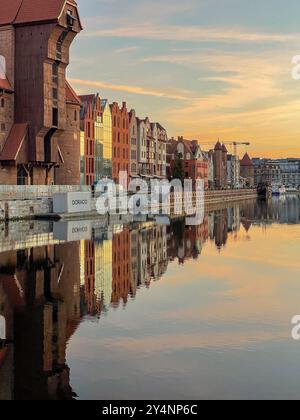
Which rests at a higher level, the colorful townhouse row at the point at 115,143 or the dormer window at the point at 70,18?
the dormer window at the point at 70,18

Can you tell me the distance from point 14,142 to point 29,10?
15.5 meters

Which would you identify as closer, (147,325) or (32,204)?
(147,325)

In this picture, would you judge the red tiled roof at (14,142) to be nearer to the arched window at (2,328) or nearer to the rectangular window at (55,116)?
the rectangular window at (55,116)

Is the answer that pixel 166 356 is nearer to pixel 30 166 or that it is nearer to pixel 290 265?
pixel 290 265

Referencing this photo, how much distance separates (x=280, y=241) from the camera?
46969mm

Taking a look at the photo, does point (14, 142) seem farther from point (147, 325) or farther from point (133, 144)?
point (147, 325)

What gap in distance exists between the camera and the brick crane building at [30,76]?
212 feet

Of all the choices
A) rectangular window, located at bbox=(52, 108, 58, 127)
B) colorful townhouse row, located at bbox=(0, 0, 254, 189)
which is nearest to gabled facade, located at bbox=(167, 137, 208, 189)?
colorful townhouse row, located at bbox=(0, 0, 254, 189)

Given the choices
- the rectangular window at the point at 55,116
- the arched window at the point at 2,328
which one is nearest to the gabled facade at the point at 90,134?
the rectangular window at the point at 55,116

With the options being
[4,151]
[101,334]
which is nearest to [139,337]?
[101,334]

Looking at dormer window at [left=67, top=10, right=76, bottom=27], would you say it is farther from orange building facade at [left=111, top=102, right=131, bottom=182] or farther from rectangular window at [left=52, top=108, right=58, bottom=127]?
orange building facade at [left=111, top=102, right=131, bottom=182]

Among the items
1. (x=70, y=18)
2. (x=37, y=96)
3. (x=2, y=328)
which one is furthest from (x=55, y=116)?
(x=2, y=328)

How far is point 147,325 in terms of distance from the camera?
61.3 ft

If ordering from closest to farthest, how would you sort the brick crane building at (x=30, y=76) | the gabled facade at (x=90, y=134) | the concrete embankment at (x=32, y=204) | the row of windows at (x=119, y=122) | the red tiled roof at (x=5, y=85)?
the concrete embankment at (x=32, y=204) < the red tiled roof at (x=5, y=85) < the brick crane building at (x=30, y=76) < the gabled facade at (x=90, y=134) < the row of windows at (x=119, y=122)
